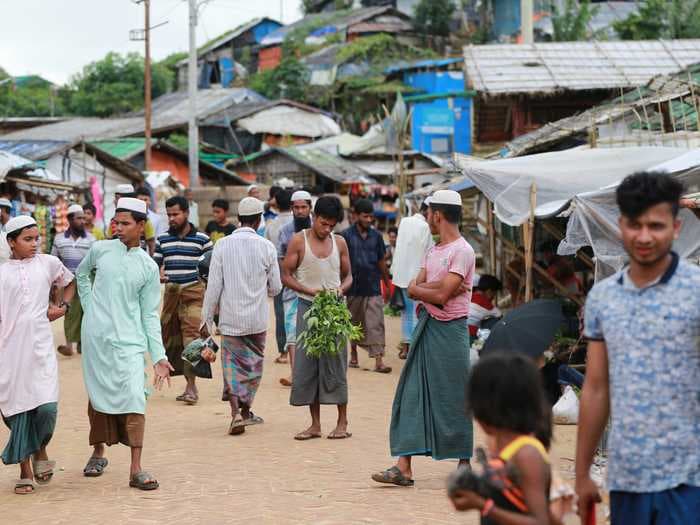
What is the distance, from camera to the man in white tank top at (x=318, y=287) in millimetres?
8992

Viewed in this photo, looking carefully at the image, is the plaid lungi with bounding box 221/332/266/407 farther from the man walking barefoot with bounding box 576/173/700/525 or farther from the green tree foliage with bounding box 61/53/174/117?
the green tree foliage with bounding box 61/53/174/117

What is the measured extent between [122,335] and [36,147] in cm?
2379

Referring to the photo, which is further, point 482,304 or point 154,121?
point 154,121

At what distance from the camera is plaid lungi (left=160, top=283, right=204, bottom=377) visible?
1059 centimetres

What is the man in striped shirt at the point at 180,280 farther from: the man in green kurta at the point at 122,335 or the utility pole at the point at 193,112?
the utility pole at the point at 193,112

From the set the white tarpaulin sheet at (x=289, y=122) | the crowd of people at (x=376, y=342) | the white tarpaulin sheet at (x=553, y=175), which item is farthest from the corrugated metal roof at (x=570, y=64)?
the white tarpaulin sheet at (x=289, y=122)

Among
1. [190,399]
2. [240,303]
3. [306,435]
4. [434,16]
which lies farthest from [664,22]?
[306,435]

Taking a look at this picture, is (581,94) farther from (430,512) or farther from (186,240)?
(430,512)

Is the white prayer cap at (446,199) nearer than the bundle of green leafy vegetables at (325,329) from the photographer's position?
Yes

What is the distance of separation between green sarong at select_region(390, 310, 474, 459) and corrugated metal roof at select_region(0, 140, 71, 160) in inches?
895

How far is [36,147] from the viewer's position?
98.0ft

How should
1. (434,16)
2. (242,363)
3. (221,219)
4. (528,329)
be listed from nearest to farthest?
1. (528,329)
2. (242,363)
3. (221,219)
4. (434,16)

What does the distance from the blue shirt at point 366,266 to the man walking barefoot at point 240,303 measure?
3.88 meters

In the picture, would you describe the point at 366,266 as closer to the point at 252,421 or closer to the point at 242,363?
the point at 252,421
